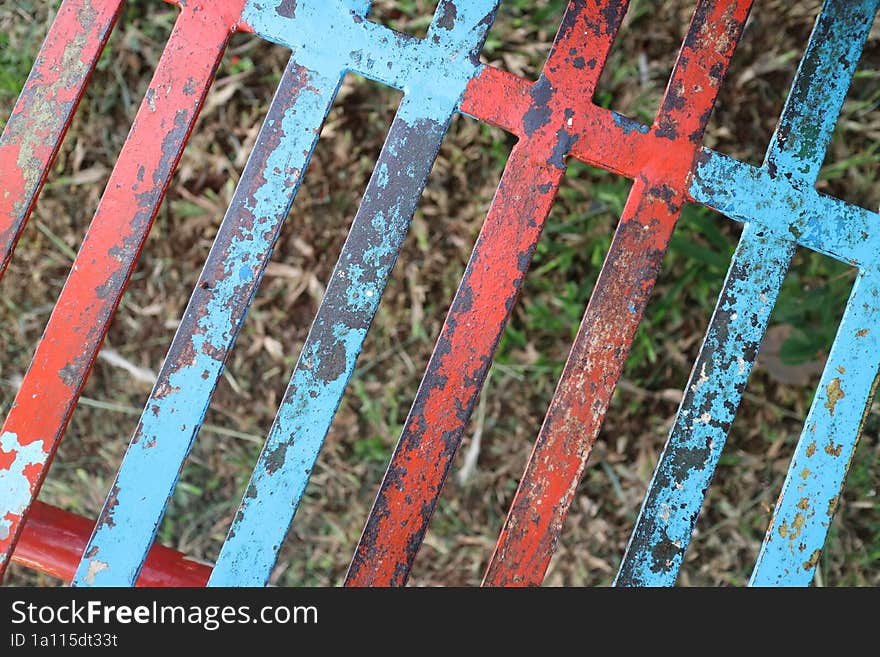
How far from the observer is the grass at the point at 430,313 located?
6.12 feet

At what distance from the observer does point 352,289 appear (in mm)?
1220

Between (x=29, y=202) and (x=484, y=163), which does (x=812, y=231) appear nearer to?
(x=484, y=163)

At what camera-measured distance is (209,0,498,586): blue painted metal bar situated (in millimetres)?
1210

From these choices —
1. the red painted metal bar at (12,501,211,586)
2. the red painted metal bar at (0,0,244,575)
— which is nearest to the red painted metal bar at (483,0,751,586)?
the red painted metal bar at (12,501,211,586)

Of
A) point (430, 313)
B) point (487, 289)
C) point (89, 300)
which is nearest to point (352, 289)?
point (487, 289)

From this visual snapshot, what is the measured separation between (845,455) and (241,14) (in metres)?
1.30

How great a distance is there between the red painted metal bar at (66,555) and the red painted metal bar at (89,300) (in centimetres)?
8

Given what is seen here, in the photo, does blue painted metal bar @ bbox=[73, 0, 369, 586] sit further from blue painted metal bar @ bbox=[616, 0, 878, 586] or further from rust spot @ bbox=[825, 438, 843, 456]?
rust spot @ bbox=[825, 438, 843, 456]

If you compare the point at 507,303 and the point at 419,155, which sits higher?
the point at 419,155

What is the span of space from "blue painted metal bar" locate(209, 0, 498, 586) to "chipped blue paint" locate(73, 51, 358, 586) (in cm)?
12
